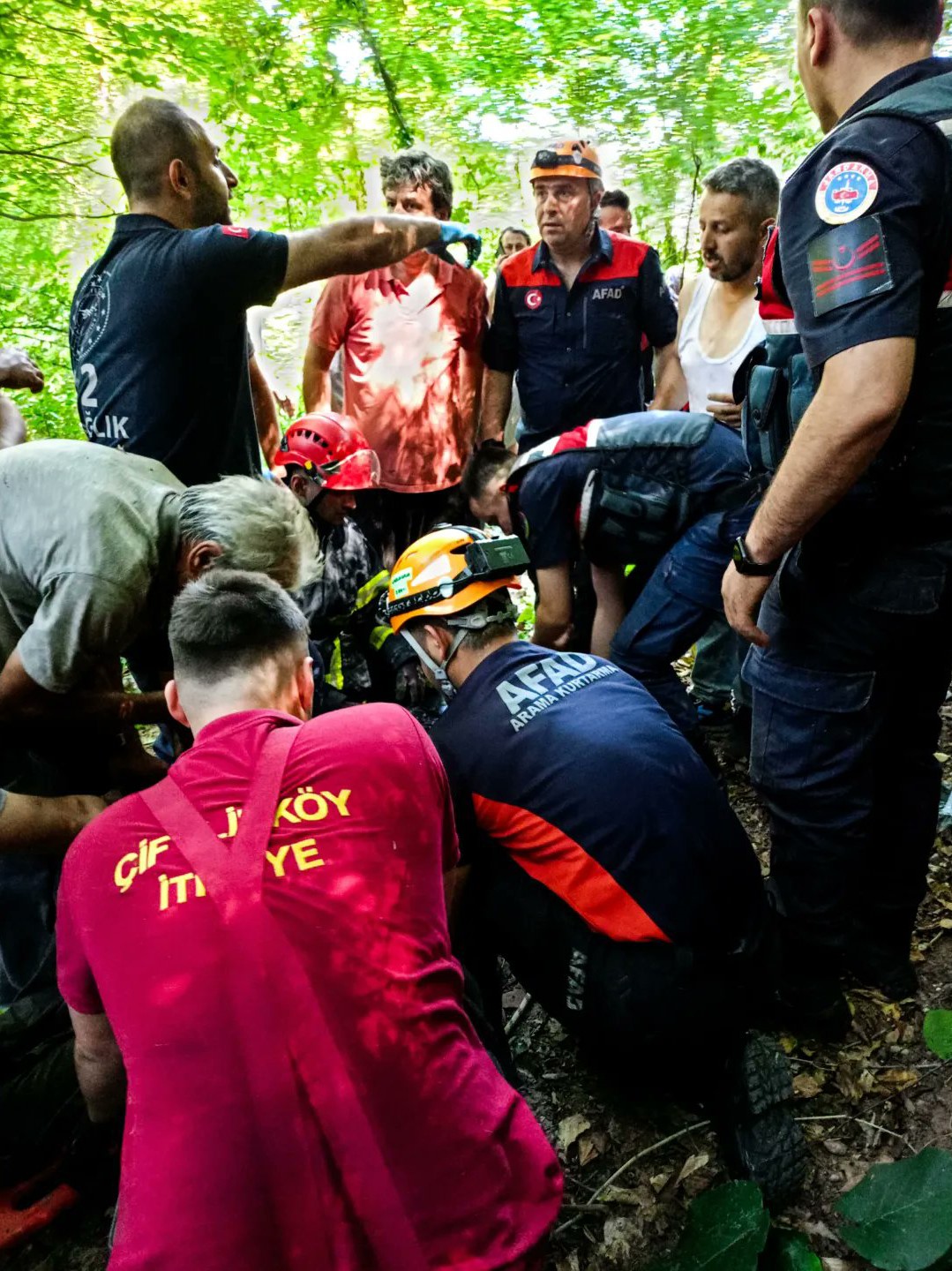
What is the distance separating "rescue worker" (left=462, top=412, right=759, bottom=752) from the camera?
3.00m

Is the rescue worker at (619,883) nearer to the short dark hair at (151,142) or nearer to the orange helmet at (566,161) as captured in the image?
the short dark hair at (151,142)

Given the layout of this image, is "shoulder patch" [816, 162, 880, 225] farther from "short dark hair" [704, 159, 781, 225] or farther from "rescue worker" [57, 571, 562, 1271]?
"short dark hair" [704, 159, 781, 225]

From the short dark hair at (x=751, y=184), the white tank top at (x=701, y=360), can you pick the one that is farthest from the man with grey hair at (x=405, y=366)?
the short dark hair at (x=751, y=184)

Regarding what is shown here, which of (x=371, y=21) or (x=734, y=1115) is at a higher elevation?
(x=371, y=21)

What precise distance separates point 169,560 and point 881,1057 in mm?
2324

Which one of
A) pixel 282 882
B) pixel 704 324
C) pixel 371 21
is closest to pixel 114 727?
pixel 282 882

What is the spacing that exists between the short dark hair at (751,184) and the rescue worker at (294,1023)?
3.11 metres

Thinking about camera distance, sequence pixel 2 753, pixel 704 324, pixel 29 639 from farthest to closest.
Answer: pixel 704 324, pixel 2 753, pixel 29 639

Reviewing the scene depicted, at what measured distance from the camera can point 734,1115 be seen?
6.66ft

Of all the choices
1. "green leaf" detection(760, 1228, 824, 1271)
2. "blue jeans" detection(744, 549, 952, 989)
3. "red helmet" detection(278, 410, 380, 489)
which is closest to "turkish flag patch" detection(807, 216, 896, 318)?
"blue jeans" detection(744, 549, 952, 989)

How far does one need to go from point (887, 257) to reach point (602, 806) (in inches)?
49.4

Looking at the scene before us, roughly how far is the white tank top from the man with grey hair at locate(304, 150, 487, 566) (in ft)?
3.50

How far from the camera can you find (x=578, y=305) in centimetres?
424

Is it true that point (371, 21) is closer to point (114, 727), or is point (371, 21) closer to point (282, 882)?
point (114, 727)
